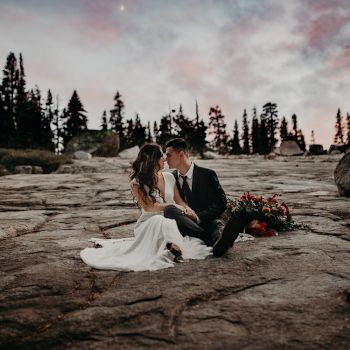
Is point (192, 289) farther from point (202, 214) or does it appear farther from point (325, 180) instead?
point (325, 180)

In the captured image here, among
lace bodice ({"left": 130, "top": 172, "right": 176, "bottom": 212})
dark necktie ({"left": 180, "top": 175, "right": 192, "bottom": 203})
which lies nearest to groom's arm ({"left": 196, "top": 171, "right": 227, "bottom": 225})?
dark necktie ({"left": 180, "top": 175, "right": 192, "bottom": 203})

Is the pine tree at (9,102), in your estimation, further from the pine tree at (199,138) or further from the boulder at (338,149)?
the boulder at (338,149)

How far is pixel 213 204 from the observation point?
5.14m

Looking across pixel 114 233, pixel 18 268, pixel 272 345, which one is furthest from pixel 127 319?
pixel 114 233

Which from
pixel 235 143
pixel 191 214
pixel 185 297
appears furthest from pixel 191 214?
pixel 235 143

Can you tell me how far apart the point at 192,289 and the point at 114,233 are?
3.06 m

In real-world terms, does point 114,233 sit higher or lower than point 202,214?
lower

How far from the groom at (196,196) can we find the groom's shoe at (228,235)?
0.45 metres

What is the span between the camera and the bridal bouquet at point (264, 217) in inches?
220

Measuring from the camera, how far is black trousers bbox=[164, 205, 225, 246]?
15.4 feet

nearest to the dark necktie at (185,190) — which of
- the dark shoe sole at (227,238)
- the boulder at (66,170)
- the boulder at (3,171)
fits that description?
the dark shoe sole at (227,238)

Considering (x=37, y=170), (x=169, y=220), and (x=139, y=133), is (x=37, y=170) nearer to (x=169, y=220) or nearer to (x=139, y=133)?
(x=169, y=220)

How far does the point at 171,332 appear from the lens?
2.51 meters

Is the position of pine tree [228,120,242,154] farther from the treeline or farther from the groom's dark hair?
the groom's dark hair
